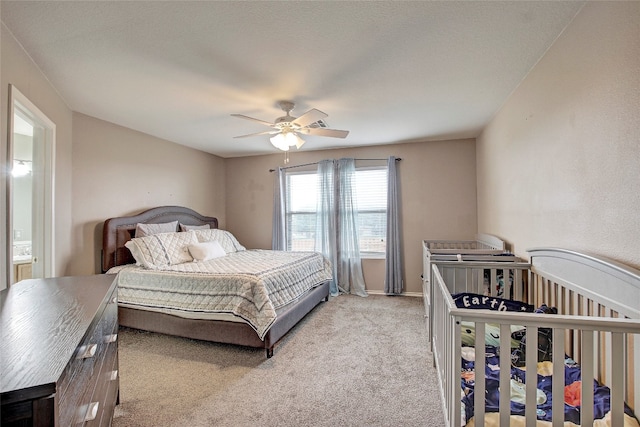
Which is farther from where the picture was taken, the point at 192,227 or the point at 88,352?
the point at 192,227

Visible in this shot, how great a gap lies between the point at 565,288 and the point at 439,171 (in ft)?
9.01

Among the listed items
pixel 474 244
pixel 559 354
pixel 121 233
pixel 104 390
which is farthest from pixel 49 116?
pixel 474 244

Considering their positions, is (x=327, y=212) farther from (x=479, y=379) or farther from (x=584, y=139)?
(x=479, y=379)

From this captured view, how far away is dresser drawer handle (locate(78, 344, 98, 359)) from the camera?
0.96m

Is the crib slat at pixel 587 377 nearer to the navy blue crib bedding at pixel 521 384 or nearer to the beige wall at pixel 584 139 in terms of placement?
the navy blue crib bedding at pixel 521 384

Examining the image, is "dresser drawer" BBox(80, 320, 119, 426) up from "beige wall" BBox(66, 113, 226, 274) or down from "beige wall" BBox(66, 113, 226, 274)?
down

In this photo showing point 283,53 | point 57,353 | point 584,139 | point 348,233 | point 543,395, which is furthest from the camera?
point 348,233

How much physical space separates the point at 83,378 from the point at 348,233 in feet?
12.2

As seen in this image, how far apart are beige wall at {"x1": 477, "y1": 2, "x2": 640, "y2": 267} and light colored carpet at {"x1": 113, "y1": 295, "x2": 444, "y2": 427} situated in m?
1.35

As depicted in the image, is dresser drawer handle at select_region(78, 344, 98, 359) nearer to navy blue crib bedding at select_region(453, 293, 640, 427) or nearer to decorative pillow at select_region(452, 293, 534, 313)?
navy blue crib bedding at select_region(453, 293, 640, 427)

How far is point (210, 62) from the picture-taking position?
1.99 metres

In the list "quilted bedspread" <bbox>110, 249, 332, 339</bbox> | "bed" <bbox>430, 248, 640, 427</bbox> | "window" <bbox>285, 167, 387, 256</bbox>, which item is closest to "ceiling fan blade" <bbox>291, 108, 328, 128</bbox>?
"quilted bedspread" <bbox>110, 249, 332, 339</bbox>

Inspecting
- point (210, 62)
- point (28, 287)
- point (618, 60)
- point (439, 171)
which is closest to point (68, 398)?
point (28, 287)

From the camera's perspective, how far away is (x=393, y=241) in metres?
4.29
